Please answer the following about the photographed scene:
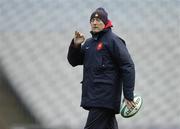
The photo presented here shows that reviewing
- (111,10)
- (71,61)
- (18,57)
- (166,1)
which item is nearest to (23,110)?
(18,57)

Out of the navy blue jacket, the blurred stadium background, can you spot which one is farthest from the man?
the blurred stadium background

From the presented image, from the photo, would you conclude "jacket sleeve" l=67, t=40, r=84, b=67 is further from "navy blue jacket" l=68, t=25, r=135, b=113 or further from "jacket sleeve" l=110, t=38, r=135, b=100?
"jacket sleeve" l=110, t=38, r=135, b=100

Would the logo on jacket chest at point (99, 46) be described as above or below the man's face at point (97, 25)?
below

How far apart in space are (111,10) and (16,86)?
1204 mm

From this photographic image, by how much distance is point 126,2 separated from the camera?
7141mm

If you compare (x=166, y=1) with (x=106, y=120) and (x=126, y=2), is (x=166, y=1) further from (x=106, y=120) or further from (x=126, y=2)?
(x=106, y=120)

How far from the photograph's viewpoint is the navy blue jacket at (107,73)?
4098mm

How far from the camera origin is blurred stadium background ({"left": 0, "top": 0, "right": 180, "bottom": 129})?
6.79m

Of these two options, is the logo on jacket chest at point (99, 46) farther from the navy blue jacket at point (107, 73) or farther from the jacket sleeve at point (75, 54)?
the jacket sleeve at point (75, 54)

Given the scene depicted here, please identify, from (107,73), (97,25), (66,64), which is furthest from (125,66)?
(66,64)

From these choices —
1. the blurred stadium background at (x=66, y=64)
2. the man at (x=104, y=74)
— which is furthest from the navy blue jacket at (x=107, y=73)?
the blurred stadium background at (x=66, y=64)

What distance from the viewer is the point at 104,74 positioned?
4.13m

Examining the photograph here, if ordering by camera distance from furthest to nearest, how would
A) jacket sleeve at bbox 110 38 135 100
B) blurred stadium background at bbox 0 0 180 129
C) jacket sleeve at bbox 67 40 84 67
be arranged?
blurred stadium background at bbox 0 0 180 129, jacket sleeve at bbox 67 40 84 67, jacket sleeve at bbox 110 38 135 100

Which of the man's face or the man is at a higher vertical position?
the man's face
